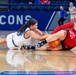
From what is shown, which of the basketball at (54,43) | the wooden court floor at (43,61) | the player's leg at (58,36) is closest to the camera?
the wooden court floor at (43,61)

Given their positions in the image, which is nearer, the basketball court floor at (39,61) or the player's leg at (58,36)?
the basketball court floor at (39,61)

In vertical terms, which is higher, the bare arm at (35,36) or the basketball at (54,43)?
the bare arm at (35,36)

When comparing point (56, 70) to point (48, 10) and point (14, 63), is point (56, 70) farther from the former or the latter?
point (48, 10)

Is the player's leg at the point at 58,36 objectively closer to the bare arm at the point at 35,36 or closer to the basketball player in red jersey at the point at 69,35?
the basketball player in red jersey at the point at 69,35

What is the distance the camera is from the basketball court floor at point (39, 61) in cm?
484

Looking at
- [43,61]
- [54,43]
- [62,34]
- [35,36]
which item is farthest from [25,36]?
[43,61]

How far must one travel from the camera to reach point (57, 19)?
14984mm

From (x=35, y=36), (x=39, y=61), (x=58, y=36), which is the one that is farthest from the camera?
(x=35, y=36)

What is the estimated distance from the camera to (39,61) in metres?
5.47

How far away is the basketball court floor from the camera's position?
15.9ft

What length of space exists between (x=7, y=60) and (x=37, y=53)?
1.02 metres

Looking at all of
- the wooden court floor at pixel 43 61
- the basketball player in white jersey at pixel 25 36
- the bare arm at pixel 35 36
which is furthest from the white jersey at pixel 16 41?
the wooden court floor at pixel 43 61

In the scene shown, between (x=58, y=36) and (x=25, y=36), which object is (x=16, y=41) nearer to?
(x=25, y=36)

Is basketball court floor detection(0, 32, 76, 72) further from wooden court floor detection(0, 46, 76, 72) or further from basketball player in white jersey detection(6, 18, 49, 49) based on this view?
basketball player in white jersey detection(6, 18, 49, 49)
